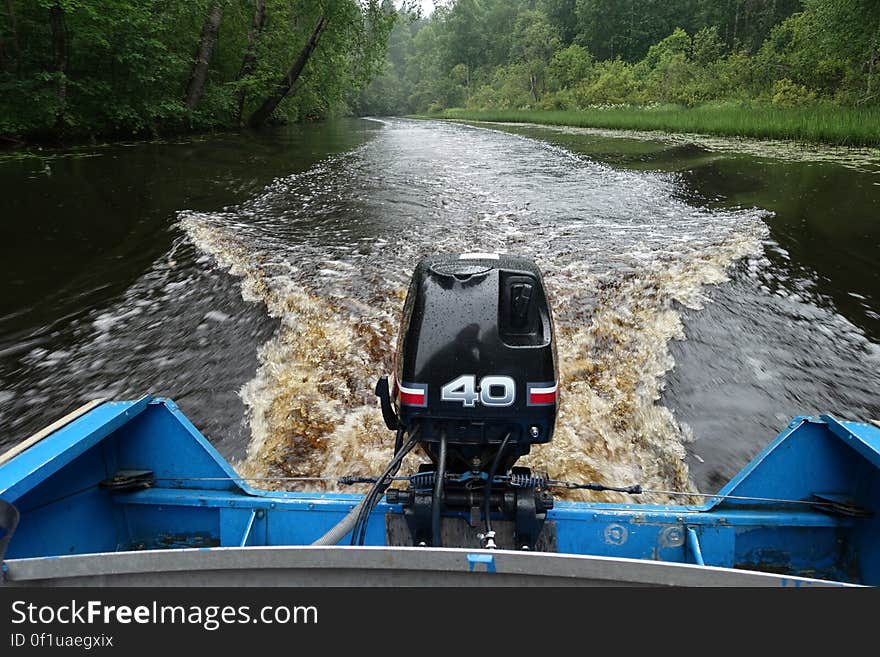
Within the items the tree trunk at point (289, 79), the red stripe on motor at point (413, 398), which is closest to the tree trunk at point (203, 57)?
the tree trunk at point (289, 79)

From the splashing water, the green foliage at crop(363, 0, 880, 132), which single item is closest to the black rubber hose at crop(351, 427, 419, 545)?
the splashing water

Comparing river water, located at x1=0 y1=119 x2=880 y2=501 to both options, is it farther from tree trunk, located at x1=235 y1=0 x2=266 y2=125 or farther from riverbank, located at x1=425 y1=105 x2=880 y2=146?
tree trunk, located at x1=235 y1=0 x2=266 y2=125

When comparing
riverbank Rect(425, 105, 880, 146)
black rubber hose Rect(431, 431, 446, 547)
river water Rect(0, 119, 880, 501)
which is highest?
riverbank Rect(425, 105, 880, 146)

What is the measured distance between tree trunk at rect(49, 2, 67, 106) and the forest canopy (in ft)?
39.8

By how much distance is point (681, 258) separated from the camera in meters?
6.12

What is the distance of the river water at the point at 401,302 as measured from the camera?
138 inches

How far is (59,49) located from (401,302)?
46.3ft

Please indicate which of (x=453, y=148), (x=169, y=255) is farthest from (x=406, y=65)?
(x=169, y=255)

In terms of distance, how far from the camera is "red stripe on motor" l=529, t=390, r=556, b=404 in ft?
6.81

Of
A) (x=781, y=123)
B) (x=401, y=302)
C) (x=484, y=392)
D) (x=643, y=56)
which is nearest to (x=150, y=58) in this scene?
(x=401, y=302)

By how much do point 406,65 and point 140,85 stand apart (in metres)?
90.2

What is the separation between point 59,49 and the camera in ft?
45.8
